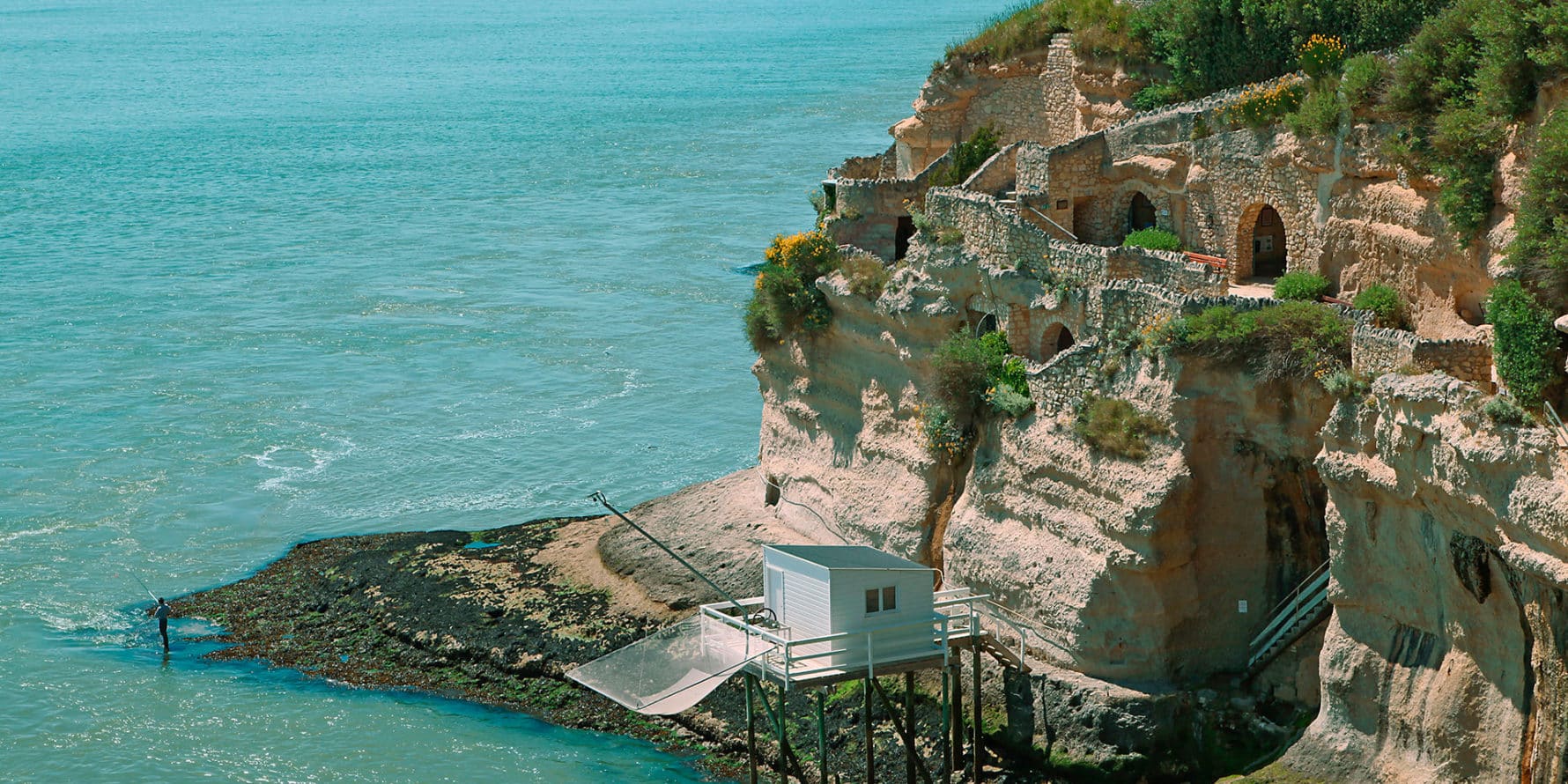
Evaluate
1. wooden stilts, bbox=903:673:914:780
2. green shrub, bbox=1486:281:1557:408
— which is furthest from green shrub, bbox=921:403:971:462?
green shrub, bbox=1486:281:1557:408

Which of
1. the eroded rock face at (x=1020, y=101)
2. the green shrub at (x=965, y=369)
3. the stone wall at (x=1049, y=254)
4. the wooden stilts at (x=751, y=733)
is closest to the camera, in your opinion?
the wooden stilts at (x=751, y=733)

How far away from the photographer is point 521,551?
143 feet

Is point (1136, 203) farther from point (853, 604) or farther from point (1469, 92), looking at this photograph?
point (853, 604)

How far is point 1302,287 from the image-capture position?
109 ft

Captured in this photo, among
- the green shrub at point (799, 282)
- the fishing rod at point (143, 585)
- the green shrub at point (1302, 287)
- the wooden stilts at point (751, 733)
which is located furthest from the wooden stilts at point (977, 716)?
the fishing rod at point (143, 585)

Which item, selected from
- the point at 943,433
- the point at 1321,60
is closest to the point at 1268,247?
the point at 1321,60

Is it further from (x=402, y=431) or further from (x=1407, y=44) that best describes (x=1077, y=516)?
(x=402, y=431)

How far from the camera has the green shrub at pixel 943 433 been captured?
35.8 metres

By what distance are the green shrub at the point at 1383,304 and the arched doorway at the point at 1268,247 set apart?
4891 mm

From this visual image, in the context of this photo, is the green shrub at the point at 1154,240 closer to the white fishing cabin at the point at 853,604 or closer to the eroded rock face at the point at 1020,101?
the eroded rock face at the point at 1020,101

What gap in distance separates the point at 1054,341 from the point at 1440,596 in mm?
9872

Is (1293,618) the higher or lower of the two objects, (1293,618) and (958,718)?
the higher

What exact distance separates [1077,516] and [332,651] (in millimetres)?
16010

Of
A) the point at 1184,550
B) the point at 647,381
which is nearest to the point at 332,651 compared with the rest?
the point at 1184,550
